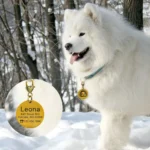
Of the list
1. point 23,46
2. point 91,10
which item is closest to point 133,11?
point 91,10

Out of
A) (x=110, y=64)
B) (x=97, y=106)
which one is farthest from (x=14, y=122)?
(x=110, y=64)

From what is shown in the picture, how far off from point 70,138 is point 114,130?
27.2 inches

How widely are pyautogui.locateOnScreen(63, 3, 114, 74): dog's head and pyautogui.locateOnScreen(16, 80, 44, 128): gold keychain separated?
751mm

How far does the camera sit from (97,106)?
10.6 feet

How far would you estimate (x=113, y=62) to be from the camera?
3121mm

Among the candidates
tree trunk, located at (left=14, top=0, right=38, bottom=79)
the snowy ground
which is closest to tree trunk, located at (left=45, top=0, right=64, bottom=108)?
tree trunk, located at (left=14, top=0, right=38, bottom=79)

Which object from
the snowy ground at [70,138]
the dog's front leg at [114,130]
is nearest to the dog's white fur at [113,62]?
the dog's front leg at [114,130]

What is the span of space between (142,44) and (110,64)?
1.26 ft

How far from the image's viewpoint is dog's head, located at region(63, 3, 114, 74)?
3039 millimetres

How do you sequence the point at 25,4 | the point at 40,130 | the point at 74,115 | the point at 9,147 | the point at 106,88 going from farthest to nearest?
the point at 25,4
the point at 74,115
the point at 40,130
the point at 9,147
the point at 106,88

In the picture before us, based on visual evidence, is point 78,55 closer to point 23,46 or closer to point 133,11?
point 133,11

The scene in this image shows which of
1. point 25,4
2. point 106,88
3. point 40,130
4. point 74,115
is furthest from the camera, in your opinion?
point 25,4

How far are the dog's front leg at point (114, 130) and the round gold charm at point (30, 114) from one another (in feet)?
2.62

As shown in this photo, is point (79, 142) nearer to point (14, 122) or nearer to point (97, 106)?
point (97, 106)
